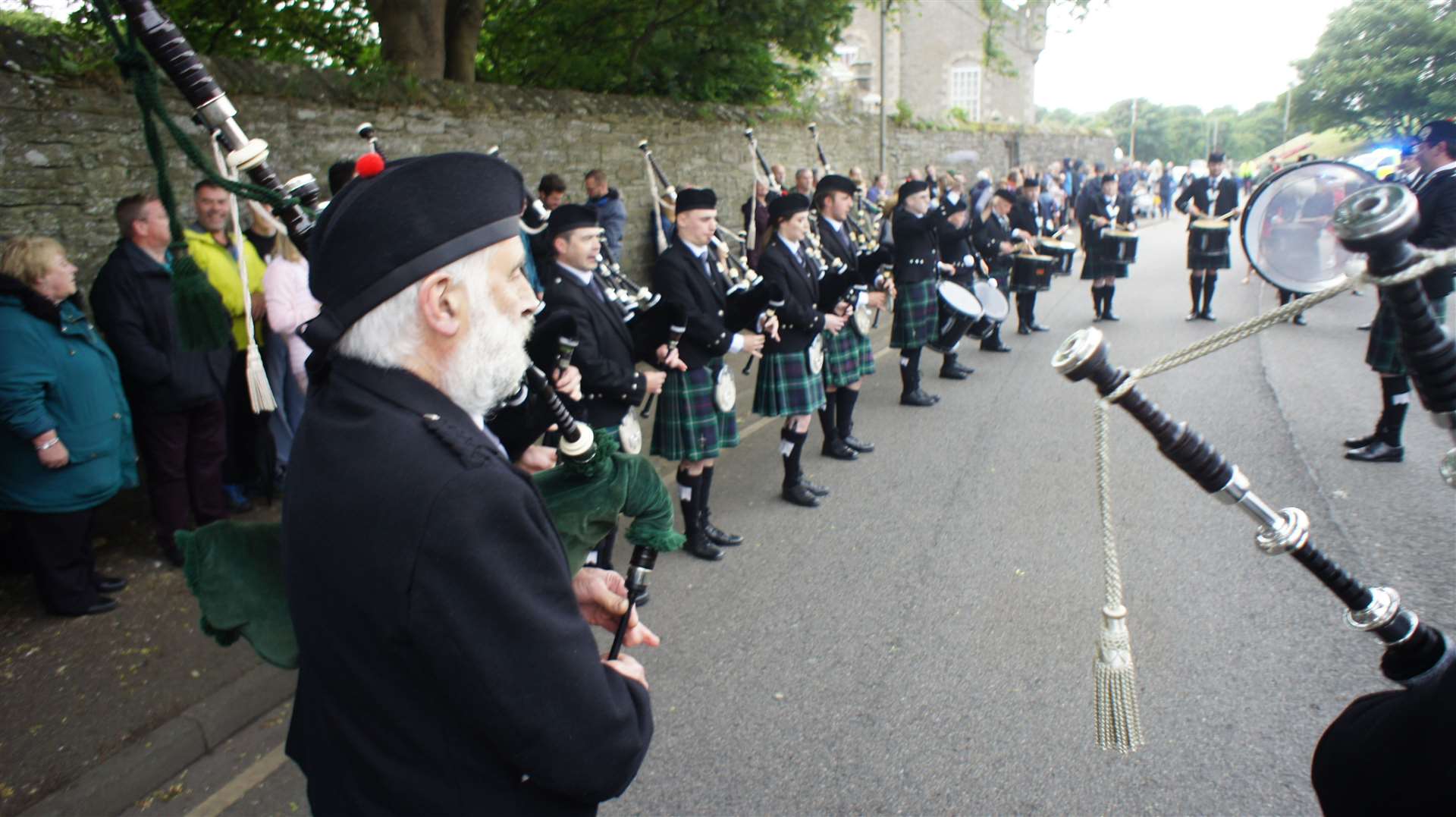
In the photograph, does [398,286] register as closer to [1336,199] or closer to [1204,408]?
[1336,199]

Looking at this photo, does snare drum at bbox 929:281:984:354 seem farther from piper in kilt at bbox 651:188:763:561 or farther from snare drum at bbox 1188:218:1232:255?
snare drum at bbox 1188:218:1232:255

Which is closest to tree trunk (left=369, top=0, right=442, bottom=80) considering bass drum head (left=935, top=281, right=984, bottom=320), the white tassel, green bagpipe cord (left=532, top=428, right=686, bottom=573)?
bass drum head (left=935, top=281, right=984, bottom=320)

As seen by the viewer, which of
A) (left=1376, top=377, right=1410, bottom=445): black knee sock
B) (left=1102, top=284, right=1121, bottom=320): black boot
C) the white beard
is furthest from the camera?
(left=1102, top=284, right=1121, bottom=320): black boot

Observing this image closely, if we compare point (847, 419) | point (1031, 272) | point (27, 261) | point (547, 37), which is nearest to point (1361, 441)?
point (847, 419)

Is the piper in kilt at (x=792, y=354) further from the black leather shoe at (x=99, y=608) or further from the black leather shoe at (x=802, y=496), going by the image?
the black leather shoe at (x=99, y=608)

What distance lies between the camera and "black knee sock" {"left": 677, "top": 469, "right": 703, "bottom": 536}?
187 inches

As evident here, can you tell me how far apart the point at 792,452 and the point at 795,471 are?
0.42 ft

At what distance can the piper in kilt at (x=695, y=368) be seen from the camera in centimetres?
464

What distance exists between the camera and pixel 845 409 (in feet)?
20.9

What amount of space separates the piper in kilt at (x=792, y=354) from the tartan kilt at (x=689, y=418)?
0.72 metres

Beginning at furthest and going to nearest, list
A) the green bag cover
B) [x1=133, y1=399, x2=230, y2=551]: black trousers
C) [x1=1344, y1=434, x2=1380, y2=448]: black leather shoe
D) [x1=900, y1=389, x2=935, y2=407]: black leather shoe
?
1. [x1=900, y1=389, x2=935, y2=407]: black leather shoe
2. [x1=1344, y1=434, x2=1380, y2=448]: black leather shoe
3. [x1=133, y1=399, x2=230, y2=551]: black trousers
4. the green bag cover

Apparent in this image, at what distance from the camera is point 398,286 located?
1.23 m

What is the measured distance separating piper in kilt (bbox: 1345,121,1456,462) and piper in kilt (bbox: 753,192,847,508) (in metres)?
3.26

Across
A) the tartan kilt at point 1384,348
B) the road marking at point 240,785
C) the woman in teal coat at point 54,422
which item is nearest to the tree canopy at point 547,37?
the woman in teal coat at point 54,422
